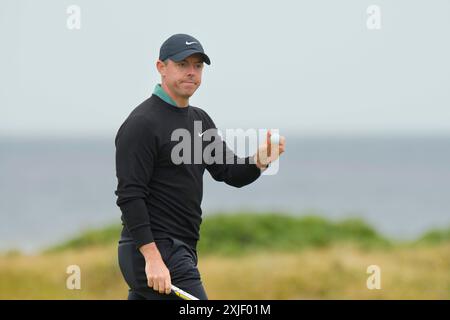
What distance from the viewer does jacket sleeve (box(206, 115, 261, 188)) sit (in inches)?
210

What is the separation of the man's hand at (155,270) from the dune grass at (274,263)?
658 cm

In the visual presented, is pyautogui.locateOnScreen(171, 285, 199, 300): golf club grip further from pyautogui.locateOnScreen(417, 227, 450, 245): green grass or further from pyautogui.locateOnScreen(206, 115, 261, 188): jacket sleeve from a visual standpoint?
pyautogui.locateOnScreen(417, 227, 450, 245): green grass

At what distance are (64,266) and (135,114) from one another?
933 cm

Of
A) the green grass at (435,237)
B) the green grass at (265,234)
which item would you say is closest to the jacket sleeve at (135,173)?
the green grass at (265,234)

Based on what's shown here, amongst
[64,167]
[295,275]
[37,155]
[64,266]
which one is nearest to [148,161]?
[295,275]

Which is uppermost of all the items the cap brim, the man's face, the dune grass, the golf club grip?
the cap brim

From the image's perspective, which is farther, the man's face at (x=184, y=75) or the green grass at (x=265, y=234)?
the green grass at (x=265, y=234)

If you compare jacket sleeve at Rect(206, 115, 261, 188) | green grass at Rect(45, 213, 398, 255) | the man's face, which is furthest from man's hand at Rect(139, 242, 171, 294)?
green grass at Rect(45, 213, 398, 255)

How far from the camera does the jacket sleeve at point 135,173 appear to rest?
15.8 feet

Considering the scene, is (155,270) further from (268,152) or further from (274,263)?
(274,263)

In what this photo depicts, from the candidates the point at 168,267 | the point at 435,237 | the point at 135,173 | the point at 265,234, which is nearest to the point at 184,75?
the point at 135,173

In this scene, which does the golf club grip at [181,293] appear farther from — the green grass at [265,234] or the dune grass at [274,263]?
the green grass at [265,234]

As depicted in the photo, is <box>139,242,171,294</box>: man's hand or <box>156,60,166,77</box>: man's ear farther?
A: <box>156,60,166,77</box>: man's ear

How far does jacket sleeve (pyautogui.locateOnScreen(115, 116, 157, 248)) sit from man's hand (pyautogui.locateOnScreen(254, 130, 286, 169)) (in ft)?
2.30
